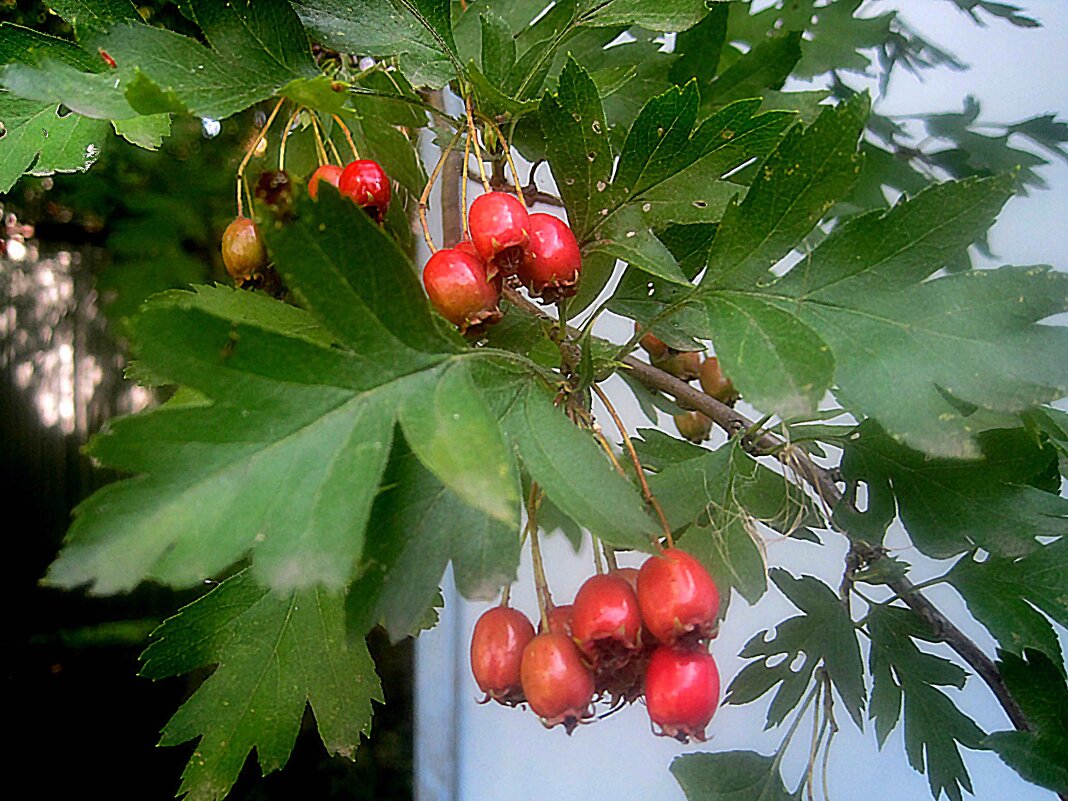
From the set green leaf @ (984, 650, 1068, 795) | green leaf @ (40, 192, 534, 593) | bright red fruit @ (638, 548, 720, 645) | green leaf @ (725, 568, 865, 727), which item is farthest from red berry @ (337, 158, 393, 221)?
green leaf @ (984, 650, 1068, 795)

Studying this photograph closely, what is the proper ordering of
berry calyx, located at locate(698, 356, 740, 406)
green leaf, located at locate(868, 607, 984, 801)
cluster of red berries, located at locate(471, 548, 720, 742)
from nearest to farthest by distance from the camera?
cluster of red berries, located at locate(471, 548, 720, 742) < green leaf, located at locate(868, 607, 984, 801) < berry calyx, located at locate(698, 356, 740, 406)

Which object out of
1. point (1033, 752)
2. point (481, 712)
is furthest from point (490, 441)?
point (481, 712)

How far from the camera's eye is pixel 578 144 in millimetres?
382

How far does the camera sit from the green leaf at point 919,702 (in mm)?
470

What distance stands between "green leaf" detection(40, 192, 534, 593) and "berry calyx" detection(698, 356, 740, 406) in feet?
1.12

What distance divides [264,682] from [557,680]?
192 mm

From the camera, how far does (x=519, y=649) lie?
15.3 inches

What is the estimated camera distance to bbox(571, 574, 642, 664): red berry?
1.16ft

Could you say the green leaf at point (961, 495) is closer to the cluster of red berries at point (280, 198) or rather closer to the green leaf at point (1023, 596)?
the green leaf at point (1023, 596)

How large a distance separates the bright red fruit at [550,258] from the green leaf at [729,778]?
1.14ft

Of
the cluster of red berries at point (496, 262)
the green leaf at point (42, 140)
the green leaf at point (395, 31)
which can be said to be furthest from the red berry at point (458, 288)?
the green leaf at point (42, 140)

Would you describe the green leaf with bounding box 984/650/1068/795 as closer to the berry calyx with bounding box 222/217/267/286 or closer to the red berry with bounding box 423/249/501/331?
the red berry with bounding box 423/249/501/331

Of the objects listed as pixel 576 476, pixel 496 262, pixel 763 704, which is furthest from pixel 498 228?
pixel 763 704

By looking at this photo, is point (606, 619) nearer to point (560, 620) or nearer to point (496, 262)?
point (560, 620)
